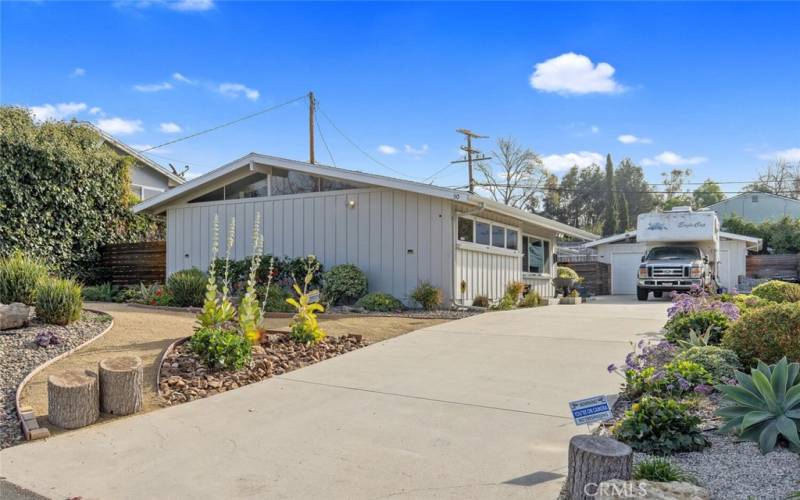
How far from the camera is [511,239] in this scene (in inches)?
597

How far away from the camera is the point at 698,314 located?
21.5 ft

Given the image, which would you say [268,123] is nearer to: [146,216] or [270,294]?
[146,216]

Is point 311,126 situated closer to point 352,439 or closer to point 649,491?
point 352,439

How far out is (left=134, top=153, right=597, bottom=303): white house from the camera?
38.8ft

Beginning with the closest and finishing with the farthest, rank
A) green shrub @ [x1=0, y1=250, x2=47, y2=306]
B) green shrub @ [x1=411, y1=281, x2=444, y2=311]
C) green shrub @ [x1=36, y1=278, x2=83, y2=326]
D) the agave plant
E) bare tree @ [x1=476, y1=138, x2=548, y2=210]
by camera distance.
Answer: the agave plant → green shrub @ [x1=36, y1=278, x2=83, y2=326] → green shrub @ [x1=0, y1=250, x2=47, y2=306] → green shrub @ [x1=411, y1=281, x2=444, y2=311] → bare tree @ [x1=476, y1=138, x2=548, y2=210]

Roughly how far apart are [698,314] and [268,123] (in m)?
20.6

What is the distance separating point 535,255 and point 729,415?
1411cm

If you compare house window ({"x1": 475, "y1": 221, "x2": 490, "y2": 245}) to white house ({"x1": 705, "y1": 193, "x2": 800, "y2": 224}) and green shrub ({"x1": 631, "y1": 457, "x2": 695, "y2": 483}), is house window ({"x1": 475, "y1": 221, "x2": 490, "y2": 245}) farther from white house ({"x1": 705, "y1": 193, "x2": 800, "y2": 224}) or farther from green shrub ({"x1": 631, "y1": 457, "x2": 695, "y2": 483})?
white house ({"x1": 705, "y1": 193, "x2": 800, "y2": 224})

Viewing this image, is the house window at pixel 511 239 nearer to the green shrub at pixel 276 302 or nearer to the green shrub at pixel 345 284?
the green shrub at pixel 345 284

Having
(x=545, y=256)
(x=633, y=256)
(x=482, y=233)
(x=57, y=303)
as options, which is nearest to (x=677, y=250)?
(x=545, y=256)

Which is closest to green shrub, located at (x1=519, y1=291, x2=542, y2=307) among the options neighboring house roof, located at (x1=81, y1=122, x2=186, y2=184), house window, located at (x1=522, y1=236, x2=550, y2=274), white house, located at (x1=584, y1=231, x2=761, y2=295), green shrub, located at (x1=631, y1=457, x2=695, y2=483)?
house window, located at (x1=522, y1=236, x2=550, y2=274)

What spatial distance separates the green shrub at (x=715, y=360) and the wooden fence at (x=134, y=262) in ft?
48.4

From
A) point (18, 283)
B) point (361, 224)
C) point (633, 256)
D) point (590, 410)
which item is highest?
point (361, 224)

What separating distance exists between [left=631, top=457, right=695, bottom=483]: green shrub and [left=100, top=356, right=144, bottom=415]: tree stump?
383 cm
